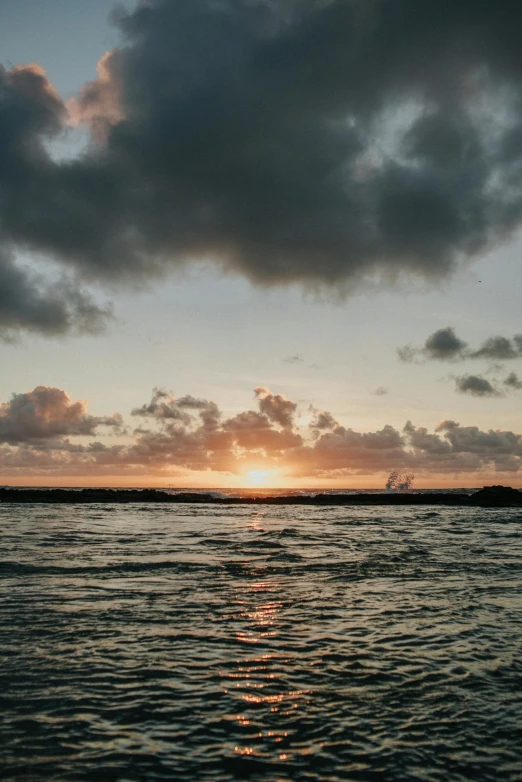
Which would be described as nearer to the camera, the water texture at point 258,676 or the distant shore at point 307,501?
the water texture at point 258,676

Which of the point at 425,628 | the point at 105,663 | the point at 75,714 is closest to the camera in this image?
the point at 75,714

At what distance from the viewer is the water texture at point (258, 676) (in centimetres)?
573

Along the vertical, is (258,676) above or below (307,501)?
above

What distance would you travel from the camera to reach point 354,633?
1048cm

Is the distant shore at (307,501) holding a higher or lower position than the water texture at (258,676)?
lower

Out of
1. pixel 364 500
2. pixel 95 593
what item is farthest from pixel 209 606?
pixel 364 500

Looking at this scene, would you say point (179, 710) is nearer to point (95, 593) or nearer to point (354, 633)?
point (354, 633)

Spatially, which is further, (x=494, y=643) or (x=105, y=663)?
A: (x=494, y=643)

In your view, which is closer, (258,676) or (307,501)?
(258,676)

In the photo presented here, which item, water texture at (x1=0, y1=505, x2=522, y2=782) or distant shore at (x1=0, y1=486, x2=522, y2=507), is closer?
water texture at (x1=0, y1=505, x2=522, y2=782)

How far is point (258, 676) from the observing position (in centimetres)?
816

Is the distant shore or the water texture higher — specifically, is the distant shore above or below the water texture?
below

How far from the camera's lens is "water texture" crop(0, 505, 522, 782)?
5734 mm

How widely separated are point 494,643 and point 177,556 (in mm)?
14179
